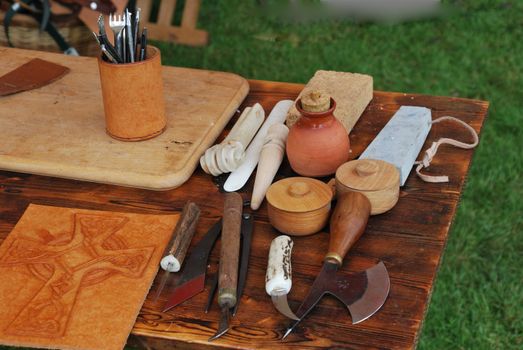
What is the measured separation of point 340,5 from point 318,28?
196 millimetres

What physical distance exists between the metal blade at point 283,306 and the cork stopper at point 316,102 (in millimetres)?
446

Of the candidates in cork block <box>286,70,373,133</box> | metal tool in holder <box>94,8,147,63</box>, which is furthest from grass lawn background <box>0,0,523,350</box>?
metal tool in holder <box>94,8,147,63</box>

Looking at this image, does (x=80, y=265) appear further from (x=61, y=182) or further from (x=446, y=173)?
(x=446, y=173)

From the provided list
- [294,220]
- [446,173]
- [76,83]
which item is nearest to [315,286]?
[294,220]

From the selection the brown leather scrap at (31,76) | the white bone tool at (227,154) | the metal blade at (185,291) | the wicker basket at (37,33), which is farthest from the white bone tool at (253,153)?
the wicker basket at (37,33)

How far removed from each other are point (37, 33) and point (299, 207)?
6.67 feet

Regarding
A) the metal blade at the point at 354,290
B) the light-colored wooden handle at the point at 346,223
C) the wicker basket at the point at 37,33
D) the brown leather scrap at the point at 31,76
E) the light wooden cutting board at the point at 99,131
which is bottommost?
the wicker basket at the point at 37,33

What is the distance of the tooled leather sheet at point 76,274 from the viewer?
1175 mm

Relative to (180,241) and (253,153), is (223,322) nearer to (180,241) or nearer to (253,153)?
(180,241)

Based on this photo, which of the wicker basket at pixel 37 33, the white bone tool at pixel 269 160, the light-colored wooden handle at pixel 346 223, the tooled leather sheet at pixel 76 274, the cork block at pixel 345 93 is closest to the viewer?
the tooled leather sheet at pixel 76 274

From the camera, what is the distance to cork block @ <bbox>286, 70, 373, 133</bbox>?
177 centimetres

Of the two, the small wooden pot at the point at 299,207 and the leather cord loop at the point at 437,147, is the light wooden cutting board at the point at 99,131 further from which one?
the leather cord loop at the point at 437,147

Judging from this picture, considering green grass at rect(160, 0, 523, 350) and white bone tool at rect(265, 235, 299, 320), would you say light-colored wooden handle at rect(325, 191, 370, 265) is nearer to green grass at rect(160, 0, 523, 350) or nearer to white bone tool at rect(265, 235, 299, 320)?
white bone tool at rect(265, 235, 299, 320)

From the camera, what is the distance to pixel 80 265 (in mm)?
1325
